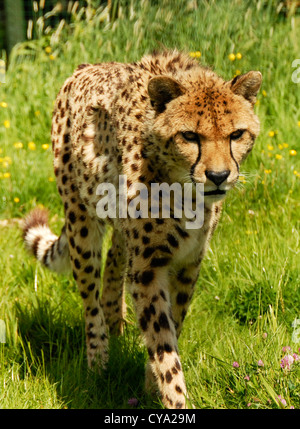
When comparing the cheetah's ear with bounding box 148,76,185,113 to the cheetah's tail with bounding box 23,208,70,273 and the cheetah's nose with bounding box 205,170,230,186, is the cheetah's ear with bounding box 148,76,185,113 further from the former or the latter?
the cheetah's tail with bounding box 23,208,70,273

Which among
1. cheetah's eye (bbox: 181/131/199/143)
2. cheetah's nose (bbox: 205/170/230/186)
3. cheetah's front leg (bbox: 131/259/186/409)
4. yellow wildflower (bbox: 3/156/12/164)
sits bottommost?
cheetah's front leg (bbox: 131/259/186/409)

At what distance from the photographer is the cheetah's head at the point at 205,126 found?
236 centimetres

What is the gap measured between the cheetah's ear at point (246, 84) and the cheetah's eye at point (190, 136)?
27cm

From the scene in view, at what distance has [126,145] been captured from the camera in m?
2.73

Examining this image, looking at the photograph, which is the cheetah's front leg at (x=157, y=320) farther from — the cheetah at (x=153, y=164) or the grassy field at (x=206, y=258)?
the grassy field at (x=206, y=258)

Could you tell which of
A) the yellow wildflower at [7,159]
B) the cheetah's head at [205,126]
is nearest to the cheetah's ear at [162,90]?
the cheetah's head at [205,126]

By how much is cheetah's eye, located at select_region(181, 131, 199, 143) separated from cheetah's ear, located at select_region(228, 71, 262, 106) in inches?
10.5

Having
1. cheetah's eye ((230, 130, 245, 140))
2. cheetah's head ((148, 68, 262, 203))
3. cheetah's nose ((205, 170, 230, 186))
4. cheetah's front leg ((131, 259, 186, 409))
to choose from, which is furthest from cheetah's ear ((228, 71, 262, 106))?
cheetah's front leg ((131, 259, 186, 409))

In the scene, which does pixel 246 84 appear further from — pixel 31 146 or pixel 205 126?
pixel 31 146

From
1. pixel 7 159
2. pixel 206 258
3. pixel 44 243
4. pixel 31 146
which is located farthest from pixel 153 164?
pixel 31 146

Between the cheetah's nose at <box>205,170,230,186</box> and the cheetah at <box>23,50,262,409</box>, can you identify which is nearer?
the cheetah's nose at <box>205,170,230,186</box>

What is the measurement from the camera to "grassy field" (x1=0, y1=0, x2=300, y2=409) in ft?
8.75

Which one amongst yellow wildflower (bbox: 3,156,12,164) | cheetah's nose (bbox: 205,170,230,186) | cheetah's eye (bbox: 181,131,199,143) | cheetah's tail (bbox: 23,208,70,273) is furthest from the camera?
yellow wildflower (bbox: 3,156,12,164)
